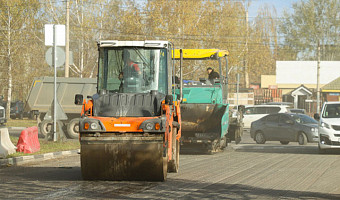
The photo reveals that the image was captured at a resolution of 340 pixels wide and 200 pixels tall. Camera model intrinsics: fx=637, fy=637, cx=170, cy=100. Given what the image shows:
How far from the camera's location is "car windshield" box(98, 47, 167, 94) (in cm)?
1342

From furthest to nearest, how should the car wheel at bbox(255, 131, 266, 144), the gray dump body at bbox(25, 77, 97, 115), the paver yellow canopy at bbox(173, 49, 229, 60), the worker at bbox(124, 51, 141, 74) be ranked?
the gray dump body at bbox(25, 77, 97, 115) → the car wheel at bbox(255, 131, 266, 144) → the paver yellow canopy at bbox(173, 49, 229, 60) → the worker at bbox(124, 51, 141, 74)

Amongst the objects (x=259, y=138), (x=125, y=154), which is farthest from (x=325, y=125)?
(x=125, y=154)

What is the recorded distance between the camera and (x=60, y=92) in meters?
31.7

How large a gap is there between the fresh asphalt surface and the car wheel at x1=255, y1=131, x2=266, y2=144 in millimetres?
12361

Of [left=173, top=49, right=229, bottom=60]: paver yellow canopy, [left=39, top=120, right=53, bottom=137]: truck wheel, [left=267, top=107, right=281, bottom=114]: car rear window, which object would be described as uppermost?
[left=173, top=49, right=229, bottom=60]: paver yellow canopy

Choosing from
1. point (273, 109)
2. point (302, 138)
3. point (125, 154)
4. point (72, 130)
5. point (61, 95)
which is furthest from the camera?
point (273, 109)

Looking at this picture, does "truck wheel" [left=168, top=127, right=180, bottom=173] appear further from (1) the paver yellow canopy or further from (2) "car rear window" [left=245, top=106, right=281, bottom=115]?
(2) "car rear window" [left=245, top=106, right=281, bottom=115]

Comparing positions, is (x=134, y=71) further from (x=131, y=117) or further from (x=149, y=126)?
(x=149, y=126)

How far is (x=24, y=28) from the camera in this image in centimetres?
5038

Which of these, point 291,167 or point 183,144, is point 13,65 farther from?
point 291,167

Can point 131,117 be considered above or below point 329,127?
above

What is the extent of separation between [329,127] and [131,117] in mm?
11180

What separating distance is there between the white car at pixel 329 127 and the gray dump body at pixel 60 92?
510 inches

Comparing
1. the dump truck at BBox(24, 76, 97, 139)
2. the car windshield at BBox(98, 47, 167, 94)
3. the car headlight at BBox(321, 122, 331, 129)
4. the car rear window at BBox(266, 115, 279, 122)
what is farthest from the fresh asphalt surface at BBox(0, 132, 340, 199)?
the dump truck at BBox(24, 76, 97, 139)
